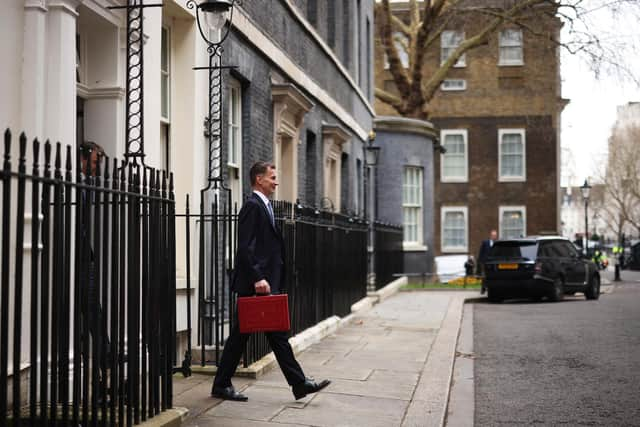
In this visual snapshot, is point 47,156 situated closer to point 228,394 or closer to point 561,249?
point 228,394

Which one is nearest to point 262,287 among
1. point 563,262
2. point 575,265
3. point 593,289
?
point 563,262

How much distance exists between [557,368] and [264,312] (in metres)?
4.32

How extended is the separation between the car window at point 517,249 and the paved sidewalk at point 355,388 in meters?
8.29

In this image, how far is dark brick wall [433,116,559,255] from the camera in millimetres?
42219

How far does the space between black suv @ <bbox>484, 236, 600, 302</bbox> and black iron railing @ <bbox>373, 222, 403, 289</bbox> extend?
93.1 inches

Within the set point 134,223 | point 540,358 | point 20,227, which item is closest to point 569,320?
point 540,358

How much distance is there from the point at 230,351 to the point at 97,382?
2133 mm

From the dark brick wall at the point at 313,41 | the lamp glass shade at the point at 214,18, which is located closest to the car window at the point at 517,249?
the dark brick wall at the point at 313,41

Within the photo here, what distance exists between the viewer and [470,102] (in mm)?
43281

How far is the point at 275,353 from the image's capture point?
7.03 m

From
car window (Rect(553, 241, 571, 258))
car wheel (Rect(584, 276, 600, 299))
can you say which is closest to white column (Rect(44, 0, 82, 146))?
car window (Rect(553, 241, 571, 258))

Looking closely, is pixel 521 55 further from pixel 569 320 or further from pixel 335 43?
pixel 569 320

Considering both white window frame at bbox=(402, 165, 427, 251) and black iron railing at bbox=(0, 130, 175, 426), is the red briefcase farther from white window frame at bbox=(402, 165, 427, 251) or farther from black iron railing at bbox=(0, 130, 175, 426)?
white window frame at bbox=(402, 165, 427, 251)

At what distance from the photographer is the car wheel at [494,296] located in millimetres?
21188
